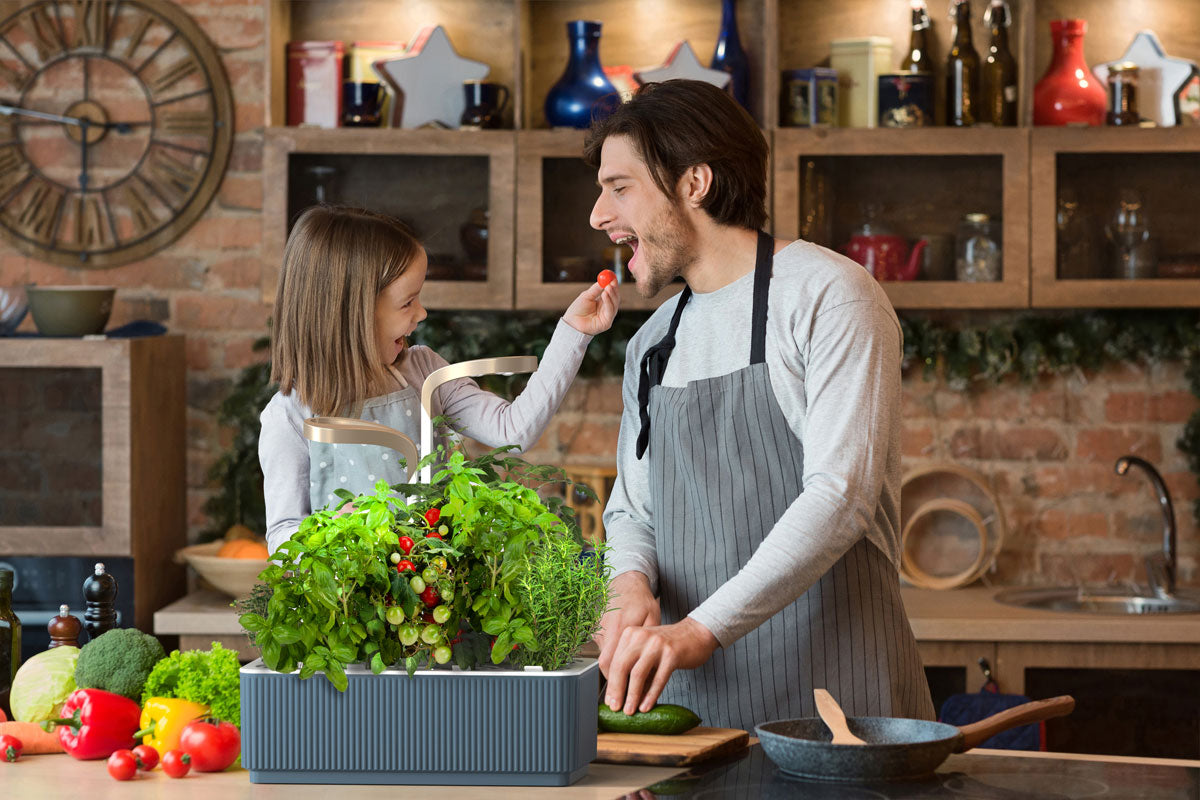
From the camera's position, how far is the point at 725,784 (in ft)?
4.52

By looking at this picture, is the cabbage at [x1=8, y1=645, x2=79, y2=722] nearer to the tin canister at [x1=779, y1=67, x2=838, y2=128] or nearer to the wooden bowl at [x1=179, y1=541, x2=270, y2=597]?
the wooden bowl at [x1=179, y1=541, x2=270, y2=597]

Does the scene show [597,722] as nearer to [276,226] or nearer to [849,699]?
[849,699]

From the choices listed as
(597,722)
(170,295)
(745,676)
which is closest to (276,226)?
(170,295)

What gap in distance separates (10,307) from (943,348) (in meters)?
2.26

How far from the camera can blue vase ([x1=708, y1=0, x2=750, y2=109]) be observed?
3.32 meters

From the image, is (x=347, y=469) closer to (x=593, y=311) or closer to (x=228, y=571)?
(x=593, y=311)

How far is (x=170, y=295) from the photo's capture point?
3672 mm

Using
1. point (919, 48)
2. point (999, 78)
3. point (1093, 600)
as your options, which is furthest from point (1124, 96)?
point (1093, 600)

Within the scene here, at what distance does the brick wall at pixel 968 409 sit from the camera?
3611 millimetres

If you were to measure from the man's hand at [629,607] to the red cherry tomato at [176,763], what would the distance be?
474 millimetres

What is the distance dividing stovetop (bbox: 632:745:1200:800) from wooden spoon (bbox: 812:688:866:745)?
60mm

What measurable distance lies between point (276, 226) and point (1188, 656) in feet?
7.36

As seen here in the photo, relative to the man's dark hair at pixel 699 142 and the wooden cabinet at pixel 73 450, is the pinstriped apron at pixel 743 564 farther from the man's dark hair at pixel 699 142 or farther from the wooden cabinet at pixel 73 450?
the wooden cabinet at pixel 73 450

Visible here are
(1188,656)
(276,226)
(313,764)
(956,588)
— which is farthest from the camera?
(956,588)
